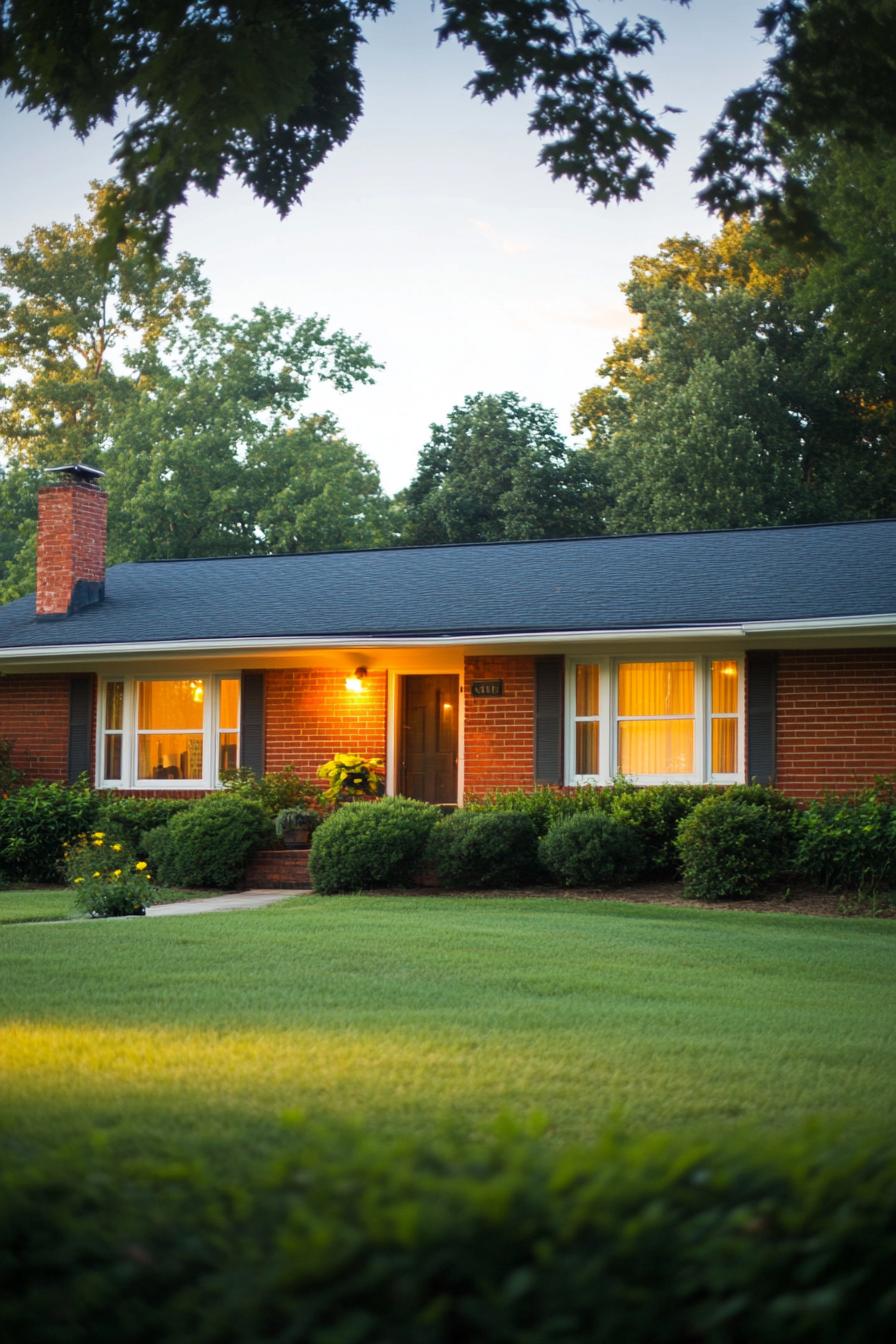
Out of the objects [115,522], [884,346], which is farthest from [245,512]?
[884,346]

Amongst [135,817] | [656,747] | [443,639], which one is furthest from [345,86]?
[135,817]

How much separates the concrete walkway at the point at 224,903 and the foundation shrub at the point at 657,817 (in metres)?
3.70

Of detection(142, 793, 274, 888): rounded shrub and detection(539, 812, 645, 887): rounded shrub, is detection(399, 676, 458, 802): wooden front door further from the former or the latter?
detection(539, 812, 645, 887): rounded shrub

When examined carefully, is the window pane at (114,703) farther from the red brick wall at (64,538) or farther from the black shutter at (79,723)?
the red brick wall at (64,538)

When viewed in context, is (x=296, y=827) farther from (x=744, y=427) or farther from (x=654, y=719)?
(x=744, y=427)

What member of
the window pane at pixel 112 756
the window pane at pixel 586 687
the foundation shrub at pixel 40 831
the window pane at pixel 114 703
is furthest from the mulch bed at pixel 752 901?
the window pane at pixel 114 703

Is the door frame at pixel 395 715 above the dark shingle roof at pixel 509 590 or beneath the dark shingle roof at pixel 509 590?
beneath

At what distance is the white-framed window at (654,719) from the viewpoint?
17.0 m

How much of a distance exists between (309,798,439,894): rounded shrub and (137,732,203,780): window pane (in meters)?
4.54

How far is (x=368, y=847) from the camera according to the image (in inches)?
583

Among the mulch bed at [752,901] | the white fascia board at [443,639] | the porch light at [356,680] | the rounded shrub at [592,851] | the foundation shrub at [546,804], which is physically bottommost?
the mulch bed at [752,901]

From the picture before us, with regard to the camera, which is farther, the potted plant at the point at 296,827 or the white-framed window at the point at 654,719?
the white-framed window at the point at 654,719

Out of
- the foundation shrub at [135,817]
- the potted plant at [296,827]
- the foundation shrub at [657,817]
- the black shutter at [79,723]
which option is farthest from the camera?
the black shutter at [79,723]

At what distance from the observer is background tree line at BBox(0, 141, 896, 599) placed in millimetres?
32344
